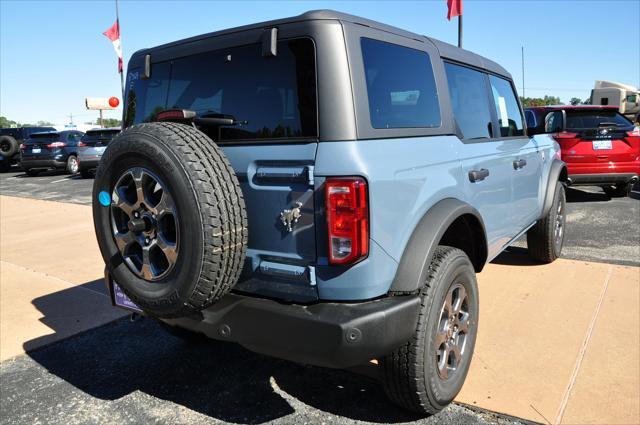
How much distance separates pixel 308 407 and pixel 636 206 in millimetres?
7867

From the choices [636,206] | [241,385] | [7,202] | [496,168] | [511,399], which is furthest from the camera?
[7,202]

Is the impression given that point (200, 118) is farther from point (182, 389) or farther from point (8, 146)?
point (8, 146)

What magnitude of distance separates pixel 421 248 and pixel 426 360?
1.77 ft

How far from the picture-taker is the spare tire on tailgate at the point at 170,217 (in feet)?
7.00

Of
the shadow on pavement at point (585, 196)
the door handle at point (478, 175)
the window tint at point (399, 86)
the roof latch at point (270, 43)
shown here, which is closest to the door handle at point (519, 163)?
the door handle at point (478, 175)

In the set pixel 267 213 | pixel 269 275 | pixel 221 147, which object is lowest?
pixel 269 275

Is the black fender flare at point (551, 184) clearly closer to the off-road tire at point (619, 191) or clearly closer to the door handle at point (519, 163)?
the door handle at point (519, 163)

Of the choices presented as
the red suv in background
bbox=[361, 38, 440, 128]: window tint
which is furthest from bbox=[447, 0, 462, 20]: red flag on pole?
bbox=[361, 38, 440, 128]: window tint

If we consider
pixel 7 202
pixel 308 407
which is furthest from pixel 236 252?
pixel 7 202

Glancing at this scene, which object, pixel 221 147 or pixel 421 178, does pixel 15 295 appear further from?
pixel 421 178

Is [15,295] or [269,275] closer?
[269,275]

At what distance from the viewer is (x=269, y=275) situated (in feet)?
7.77

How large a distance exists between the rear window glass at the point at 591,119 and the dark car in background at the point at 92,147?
12.4 meters

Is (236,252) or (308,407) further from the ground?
(236,252)
